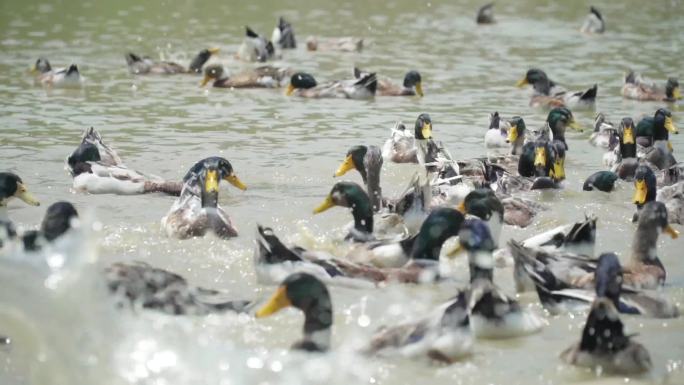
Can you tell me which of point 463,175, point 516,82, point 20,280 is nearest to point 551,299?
point 20,280

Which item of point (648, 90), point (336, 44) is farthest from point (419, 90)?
point (336, 44)

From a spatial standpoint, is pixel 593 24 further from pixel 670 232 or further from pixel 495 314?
pixel 495 314

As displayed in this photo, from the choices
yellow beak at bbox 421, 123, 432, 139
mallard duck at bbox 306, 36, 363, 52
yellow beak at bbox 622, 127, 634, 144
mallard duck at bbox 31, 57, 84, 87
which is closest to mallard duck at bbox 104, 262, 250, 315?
yellow beak at bbox 421, 123, 432, 139

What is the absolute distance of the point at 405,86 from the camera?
1995 cm

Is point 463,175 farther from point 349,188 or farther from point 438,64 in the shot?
point 438,64

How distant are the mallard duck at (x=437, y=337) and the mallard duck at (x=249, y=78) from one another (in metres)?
13.0

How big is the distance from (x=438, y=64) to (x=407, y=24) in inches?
253

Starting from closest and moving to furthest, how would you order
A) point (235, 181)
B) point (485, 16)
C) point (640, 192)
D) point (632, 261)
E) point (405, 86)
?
1. point (632, 261)
2. point (640, 192)
3. point (235, 181)
4. point (405, 86)
5. point (485, 16)

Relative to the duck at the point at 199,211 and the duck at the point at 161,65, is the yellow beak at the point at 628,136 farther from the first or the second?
A: the duck at the point at 161,65

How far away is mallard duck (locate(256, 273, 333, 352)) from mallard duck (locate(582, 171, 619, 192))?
5596 mm

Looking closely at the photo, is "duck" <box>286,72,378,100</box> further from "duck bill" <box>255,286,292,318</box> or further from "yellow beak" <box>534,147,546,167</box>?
"duck bill" <box>255,286,292,318</box>

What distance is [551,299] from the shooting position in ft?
29.7

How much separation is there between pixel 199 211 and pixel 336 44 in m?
14.2

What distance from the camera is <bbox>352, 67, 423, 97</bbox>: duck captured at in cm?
1964
